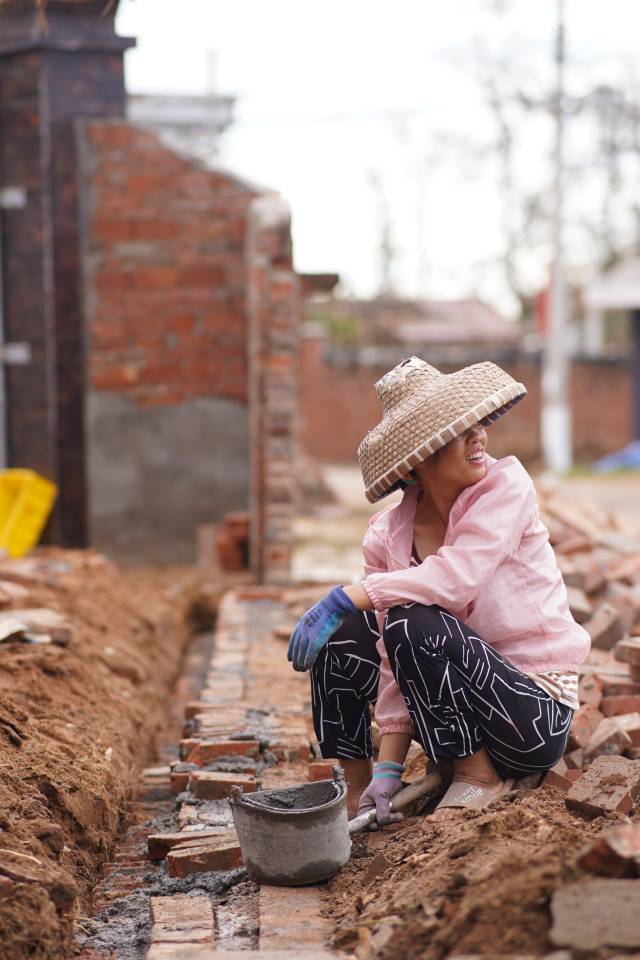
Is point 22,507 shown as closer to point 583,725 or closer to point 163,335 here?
point 163,335

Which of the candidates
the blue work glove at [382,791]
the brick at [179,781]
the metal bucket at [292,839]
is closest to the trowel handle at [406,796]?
the blue work glove at [382,791]

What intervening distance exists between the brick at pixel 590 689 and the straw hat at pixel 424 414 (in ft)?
4.12

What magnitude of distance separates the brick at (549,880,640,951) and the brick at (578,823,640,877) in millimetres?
70

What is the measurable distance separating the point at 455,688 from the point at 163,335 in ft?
18.7

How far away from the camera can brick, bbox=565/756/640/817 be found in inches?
114

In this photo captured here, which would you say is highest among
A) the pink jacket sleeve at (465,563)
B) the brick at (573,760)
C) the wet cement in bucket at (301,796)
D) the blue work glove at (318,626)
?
the pink jacket sleeve at (465,563)

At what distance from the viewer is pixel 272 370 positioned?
7836 millimetres

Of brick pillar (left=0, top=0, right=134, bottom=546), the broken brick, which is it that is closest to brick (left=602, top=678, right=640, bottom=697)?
the broken brick

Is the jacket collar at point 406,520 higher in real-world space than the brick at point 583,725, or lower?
higher

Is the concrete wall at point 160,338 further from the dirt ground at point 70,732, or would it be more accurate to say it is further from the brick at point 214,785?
the brick at point 214,785

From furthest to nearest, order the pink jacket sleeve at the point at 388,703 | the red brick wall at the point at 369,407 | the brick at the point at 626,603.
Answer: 1. the red brick wall at the point at 369,407
2. the brick at the point at 626,603
3. the pink jacket sleeve at the point at 388,703

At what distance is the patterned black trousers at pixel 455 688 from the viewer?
10.3ft

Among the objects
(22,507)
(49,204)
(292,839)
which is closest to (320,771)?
(292,839)

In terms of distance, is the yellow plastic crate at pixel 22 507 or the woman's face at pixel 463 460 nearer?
the woman's face at pixel 463 460
